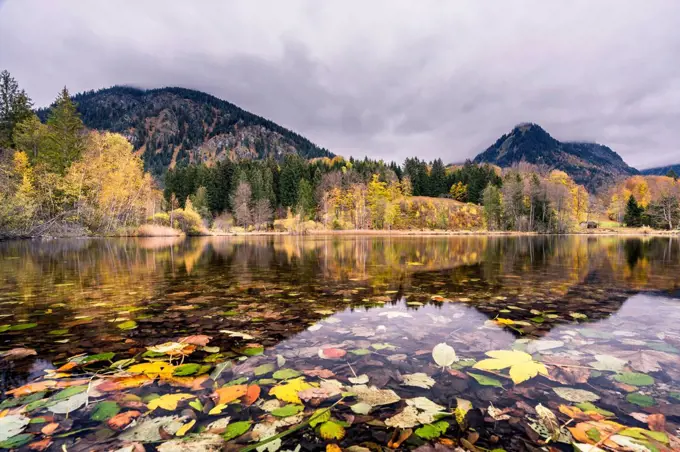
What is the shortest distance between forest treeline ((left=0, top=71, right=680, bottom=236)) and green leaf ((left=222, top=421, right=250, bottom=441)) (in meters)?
37.6

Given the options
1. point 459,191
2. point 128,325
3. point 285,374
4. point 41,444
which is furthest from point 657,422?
point 459,191

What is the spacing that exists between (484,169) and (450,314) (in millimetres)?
104125

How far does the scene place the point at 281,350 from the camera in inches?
154

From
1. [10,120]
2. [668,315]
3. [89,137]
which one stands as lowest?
[668,315]

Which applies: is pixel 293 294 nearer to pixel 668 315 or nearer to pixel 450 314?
pixel 450 314

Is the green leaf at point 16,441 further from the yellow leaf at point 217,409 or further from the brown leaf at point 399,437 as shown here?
the brown leaf at point 399,437

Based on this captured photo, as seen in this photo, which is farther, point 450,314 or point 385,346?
point 450,314

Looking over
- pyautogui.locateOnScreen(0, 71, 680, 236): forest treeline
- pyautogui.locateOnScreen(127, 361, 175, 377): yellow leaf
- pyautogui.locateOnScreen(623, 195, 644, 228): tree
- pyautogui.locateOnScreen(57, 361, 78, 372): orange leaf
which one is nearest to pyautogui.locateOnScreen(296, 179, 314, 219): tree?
pyautogui.locateOnScreen(0, 71, 680, 236): forest treeline

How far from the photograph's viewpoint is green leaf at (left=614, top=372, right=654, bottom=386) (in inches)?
121

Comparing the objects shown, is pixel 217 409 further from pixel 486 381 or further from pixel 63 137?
pixel 63 137

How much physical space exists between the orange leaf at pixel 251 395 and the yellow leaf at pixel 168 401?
452 millimetres

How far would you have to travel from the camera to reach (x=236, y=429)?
7.63ft

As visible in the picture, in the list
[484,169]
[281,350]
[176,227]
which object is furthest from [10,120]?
[484,169]

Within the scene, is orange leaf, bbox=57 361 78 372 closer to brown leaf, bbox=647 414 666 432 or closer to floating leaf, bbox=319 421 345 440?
floating leaf, bbox=319 421 345 440
